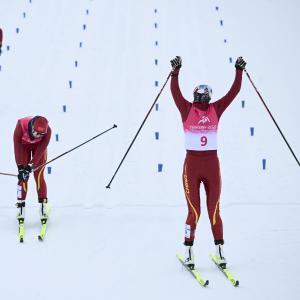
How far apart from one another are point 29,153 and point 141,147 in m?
2.81

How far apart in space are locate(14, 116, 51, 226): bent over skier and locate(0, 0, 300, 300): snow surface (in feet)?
1.21

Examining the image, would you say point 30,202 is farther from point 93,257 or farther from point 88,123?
point 88,123

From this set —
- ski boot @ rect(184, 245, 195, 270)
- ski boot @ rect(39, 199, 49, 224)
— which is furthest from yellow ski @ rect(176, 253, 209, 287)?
ski boot @ rect(39, 199, 49, 224)

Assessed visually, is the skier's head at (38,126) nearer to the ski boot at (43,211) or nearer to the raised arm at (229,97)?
the ski boot at (43,211)

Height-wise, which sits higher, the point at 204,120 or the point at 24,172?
the point at 204,120

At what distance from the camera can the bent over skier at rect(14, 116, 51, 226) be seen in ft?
17.4

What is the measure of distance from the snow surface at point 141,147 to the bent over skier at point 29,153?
1.21 ft

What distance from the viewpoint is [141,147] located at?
26.7 feet

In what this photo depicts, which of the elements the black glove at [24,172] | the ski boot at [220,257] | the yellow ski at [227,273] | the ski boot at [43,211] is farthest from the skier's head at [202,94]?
the ski boot at [43,211]

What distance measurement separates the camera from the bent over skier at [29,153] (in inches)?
209

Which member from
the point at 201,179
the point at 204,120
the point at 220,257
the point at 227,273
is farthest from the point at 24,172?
the point at 227,273

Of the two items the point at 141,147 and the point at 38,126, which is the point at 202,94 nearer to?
the point at 38,126

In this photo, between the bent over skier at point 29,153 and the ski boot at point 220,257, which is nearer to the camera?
the ski boot at point 220,257

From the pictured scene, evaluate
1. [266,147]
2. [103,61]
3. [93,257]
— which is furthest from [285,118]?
[93,257]
